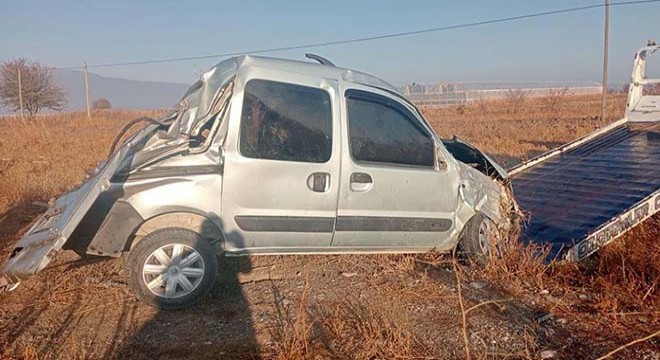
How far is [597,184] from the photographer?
643cm

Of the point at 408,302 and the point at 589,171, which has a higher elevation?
the point at 589,171

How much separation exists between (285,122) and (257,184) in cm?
57

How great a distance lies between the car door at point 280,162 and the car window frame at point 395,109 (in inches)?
4.8

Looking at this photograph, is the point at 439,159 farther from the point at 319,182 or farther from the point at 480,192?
the point at 319,182

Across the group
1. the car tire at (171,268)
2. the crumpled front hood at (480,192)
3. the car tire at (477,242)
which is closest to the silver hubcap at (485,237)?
the car tire at (477,242)

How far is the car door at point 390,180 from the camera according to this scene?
172 inches

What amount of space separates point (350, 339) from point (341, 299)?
82 centimetres

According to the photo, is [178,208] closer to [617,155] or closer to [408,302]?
[408,302]

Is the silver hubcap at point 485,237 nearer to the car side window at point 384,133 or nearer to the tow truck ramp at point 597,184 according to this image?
the tow truck ramp at point 597,184

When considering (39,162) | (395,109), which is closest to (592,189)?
(395,109)

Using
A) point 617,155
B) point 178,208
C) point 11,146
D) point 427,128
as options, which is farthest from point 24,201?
point 11,146

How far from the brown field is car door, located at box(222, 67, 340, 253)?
0.57m

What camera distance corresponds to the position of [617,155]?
7.25 metres

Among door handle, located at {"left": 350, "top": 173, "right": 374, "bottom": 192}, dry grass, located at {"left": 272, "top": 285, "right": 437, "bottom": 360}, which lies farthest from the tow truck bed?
dry grass, located at {"left": 272, "top": 285, "right": 437, "bottom": 360}
